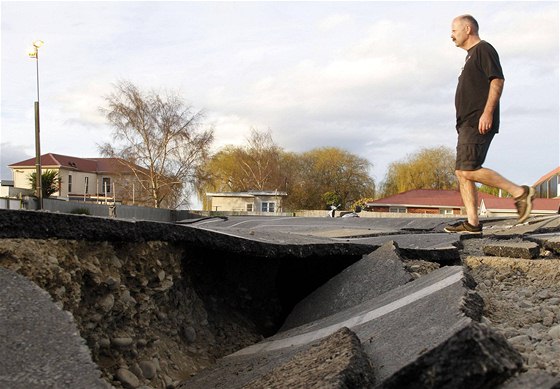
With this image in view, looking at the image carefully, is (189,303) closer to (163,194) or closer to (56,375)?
(56,375)

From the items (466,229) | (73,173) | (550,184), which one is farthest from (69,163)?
(466,229)

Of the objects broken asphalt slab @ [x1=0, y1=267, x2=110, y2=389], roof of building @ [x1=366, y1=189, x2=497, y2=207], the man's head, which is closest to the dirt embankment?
broken asphalt slab @ [x1=0, y1=267, x2=110, y2=389]

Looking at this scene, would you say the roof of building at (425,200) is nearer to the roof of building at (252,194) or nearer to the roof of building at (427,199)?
the roof of building at (427,199)

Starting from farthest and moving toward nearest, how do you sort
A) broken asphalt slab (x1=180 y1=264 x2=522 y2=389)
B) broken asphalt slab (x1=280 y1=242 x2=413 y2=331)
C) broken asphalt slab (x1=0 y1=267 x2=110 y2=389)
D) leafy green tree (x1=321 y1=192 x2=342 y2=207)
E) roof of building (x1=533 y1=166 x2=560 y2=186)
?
leafy green tree (x1=321 y1=192 x2=342 y2=207) < roof of building (x1=533 y1=166 x2=560 y2=186) < broken asphalt slab (x1=280 y1=242 x2=413 y2=331) < broken asphalt slab (x1=0 y1=267 x2=110 y2=389) < broken asphalt slab (x1=180 y1=264 x2=522 y2=389)

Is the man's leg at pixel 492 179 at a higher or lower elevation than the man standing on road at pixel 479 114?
lower

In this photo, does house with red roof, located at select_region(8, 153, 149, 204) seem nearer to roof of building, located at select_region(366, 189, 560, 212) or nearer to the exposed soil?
roof of building, located at select_region(366, 189, 560, 212)

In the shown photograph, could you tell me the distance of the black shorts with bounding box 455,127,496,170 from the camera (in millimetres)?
5641

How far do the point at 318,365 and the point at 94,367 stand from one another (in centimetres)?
69

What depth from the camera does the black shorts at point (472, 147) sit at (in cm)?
564

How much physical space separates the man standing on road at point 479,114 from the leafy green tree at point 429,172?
2324 inches

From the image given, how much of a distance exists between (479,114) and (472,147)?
312mm

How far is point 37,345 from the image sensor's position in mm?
1877

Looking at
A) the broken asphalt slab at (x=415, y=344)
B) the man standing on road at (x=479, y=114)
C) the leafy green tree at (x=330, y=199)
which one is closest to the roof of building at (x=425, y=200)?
the leafy green tree at (x=330, y=199)

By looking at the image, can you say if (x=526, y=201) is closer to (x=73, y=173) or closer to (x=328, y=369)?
(x=328, y=369)
